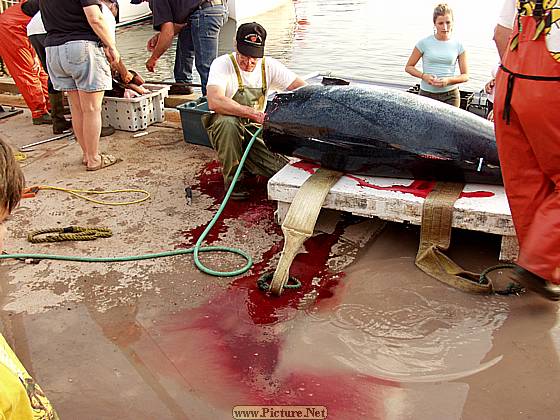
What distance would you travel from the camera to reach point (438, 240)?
376cm

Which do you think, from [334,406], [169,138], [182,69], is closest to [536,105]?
[334,406]

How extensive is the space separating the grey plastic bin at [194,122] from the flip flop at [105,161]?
0.75m

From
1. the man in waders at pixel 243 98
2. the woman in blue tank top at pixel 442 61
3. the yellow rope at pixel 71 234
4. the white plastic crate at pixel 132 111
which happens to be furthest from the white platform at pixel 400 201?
the white plastic crate at pixel 132 111

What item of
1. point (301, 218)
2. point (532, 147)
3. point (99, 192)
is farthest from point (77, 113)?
point (532, 147)

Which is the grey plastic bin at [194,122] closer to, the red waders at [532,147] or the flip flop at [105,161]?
the flip flop at [105,161]

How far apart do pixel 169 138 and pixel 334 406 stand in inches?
169

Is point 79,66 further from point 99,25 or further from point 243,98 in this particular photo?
point 243,98

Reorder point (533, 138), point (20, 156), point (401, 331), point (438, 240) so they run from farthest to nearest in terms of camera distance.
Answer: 1. point (20, 156)
2. point (438, 240)
3. point (401, 331)
4. point (533, 138)

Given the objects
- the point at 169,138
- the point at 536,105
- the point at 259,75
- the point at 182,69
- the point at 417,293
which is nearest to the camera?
the point at 536,105

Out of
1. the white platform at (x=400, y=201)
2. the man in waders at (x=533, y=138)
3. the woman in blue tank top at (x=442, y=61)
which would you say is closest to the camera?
the man in waders at (x=533, y=138)

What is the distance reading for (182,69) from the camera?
7.47 m

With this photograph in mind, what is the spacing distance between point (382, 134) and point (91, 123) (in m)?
2.72

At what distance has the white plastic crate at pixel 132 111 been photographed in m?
6.47

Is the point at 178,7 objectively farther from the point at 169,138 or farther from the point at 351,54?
the point at 351,54
